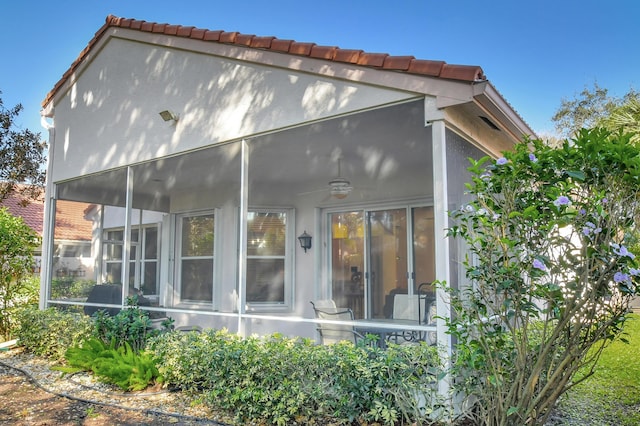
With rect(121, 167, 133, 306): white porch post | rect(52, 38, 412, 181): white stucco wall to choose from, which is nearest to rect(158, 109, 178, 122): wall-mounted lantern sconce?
rect(52, 38, 412, 181): white stucco wall

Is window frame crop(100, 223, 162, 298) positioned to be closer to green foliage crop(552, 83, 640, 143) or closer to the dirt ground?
the dirt ground

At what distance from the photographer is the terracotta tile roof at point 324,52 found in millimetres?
3613

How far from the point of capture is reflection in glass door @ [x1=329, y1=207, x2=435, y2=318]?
701 centimetres

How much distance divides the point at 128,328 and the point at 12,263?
3.78 meters

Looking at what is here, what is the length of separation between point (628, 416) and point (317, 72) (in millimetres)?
4377

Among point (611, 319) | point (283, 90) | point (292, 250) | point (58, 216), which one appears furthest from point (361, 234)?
point (58, 216)

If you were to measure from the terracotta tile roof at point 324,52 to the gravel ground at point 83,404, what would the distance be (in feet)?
11.6

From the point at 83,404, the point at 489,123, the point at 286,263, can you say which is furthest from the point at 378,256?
the point at 83,404

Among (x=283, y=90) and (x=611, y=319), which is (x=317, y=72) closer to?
(x=283, y=90)

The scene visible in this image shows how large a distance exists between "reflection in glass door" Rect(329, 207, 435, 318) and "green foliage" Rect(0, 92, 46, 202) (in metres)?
8.28

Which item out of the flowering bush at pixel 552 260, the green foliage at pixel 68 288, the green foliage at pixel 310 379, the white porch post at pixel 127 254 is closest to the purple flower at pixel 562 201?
the flowering bush at pixel 552 260

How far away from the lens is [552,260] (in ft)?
9.39

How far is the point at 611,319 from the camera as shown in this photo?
277 centimetres

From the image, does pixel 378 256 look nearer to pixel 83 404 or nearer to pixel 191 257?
pixel 191 257
